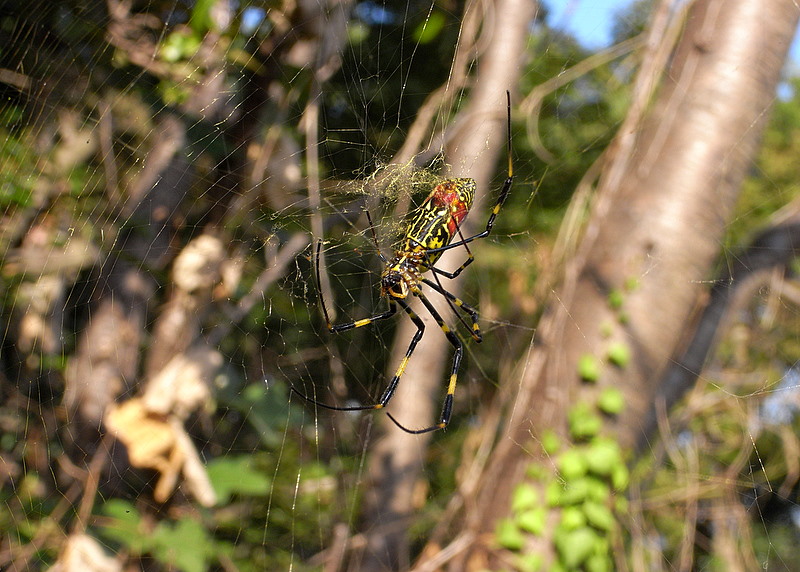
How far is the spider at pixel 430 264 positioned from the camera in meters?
1.30

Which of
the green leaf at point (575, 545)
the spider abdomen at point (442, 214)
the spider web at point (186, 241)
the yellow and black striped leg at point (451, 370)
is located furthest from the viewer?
the green leaf at point (575, 545)

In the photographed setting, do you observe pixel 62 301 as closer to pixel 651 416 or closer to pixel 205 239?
pixel 205 239

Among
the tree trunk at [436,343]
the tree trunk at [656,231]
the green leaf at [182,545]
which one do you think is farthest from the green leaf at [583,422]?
the green leaf at [182,545]

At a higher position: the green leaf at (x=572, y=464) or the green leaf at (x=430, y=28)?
the green leaf at (x=430, y=28)

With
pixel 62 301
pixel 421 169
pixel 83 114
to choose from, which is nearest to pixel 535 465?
pixel 421 169

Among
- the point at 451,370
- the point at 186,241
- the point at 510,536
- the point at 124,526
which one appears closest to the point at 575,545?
the point at 510,536

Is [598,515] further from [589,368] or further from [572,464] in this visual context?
[589,368]

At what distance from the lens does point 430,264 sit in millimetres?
1452

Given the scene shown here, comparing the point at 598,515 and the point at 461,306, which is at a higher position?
the point at 461,306

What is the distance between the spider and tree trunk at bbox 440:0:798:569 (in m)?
0.44

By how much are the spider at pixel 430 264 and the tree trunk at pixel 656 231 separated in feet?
1.44

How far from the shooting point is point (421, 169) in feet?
5.03

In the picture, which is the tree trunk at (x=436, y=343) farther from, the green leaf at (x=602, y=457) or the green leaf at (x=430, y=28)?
the green leaf at (x=602, y=457)

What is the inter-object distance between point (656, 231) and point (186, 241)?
133cm
